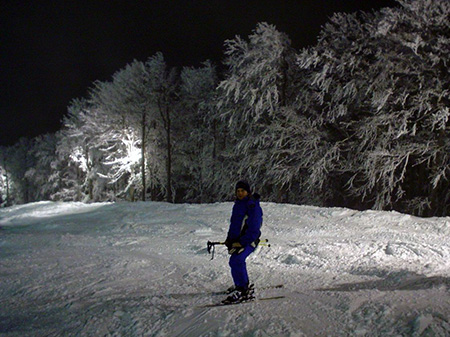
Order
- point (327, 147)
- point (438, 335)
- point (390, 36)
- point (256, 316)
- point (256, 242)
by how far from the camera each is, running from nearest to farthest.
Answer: point (438, 335), point (256, 316), point (256, 242), point (390, 36), point (327, 147)

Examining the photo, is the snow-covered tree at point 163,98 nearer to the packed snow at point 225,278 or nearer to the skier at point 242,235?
the packed snow at point 225,278

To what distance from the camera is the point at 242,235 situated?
200 inches

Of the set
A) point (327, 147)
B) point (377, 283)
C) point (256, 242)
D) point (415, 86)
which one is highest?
point (415, 86)

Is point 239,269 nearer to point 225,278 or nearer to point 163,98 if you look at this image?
point 225,278

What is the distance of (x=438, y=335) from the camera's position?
3.59 meters

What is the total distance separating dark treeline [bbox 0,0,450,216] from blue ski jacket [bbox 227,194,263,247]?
41.7 feet

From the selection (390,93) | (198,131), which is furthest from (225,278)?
(198,131)

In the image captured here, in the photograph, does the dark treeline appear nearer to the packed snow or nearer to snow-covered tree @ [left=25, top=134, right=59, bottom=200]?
the packed snow

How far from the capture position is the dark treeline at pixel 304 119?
15883 millimetres

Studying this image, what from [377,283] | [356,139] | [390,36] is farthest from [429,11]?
[377,283]

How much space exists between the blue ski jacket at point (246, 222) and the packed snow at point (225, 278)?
0.95 m

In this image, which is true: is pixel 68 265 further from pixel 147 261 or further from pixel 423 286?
pixel 423 286

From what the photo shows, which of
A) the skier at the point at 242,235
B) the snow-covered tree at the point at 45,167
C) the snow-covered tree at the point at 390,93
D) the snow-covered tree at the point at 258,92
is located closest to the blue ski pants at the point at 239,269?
the skier at the point at 242,235

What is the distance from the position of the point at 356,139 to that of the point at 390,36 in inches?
213
